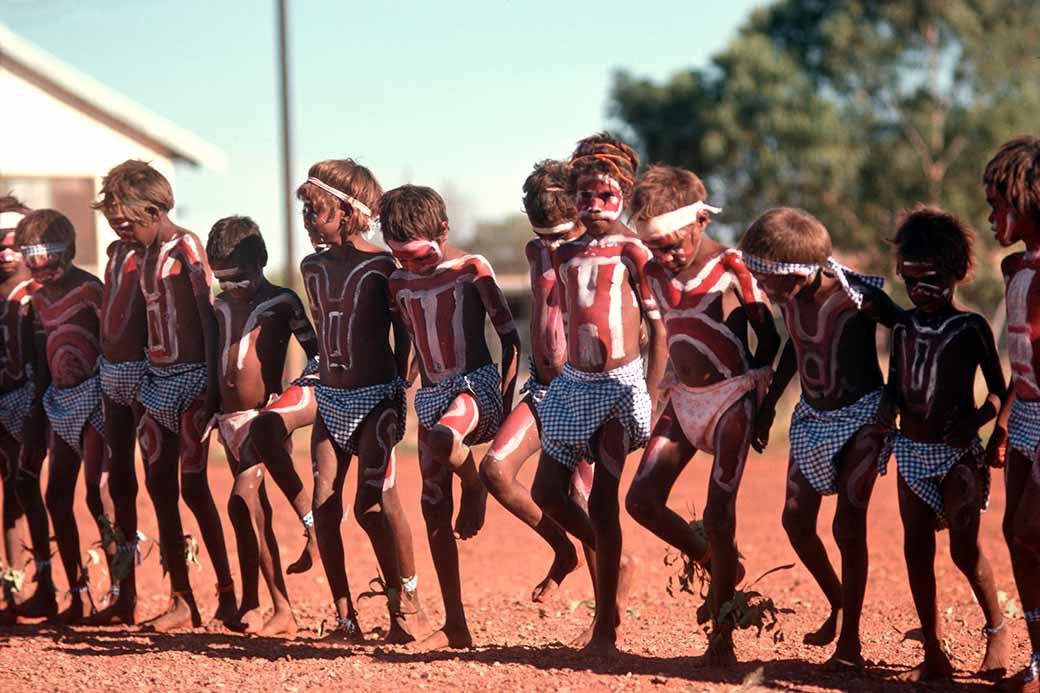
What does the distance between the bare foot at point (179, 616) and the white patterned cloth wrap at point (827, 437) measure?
3597 millimetres

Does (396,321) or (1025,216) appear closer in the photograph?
(1025,216)

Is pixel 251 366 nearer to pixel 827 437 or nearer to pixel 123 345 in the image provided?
pixel 123 345

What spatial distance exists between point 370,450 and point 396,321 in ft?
2.14

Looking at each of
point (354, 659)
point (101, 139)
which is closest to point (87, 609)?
point (354, 659)

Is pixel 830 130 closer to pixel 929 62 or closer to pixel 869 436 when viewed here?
pixel 929 62

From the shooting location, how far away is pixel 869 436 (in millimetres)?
5246

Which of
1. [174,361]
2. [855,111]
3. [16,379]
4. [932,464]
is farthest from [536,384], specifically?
[855,111]

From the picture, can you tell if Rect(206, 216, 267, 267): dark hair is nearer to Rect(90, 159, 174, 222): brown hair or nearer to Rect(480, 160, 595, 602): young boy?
Rect(90, 159, 174, 222): brown hair

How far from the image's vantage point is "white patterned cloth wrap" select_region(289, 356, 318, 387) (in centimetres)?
662

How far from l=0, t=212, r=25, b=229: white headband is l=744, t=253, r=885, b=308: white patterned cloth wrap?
478 centimetres

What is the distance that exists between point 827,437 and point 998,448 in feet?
2.16

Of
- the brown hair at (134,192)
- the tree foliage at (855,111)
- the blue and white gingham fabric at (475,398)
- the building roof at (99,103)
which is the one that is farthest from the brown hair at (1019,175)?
the tree foliage at (855,111)

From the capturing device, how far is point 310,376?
22.0ft

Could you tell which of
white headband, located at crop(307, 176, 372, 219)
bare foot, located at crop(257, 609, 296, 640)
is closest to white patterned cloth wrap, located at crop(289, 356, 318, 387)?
white headband, located at crop(307, 176, 372, 219)
